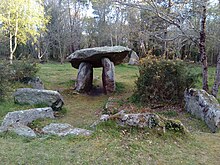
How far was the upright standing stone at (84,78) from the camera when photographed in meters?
11.6

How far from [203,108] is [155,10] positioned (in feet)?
13.4

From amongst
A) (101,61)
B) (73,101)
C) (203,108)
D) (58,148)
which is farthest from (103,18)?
(58,148)

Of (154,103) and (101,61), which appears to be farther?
(101,61)

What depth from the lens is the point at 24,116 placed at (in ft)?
19.4

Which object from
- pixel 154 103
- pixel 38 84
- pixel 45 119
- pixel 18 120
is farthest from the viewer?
pixel 38 84

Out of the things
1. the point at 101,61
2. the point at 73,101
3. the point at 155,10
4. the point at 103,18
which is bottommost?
the point at 73,101

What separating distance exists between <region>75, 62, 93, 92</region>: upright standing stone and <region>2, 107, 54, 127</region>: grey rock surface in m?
4.68

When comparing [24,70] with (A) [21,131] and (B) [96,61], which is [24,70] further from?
(A) [21,131]

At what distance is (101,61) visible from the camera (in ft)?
39.6

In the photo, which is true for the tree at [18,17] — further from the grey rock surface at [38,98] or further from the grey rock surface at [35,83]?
the grey rock surface at [38,98]

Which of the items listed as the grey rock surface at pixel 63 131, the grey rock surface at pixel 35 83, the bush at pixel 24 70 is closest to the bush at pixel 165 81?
the grey rock surface at pixel 63 131

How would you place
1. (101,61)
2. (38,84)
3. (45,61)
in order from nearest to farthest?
(38,84), (101,61), (45,61)

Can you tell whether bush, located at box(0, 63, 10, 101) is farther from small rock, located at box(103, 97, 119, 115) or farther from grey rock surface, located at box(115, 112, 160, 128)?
grey rock surface, located at box(115, 112, 160, 128)

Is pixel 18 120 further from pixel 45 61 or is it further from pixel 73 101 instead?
pixel 45 61
